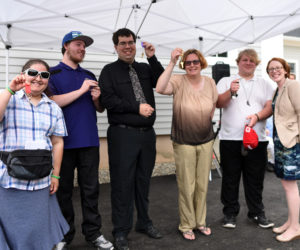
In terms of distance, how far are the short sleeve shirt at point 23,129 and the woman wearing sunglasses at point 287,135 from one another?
233 centimetres

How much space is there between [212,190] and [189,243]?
228 centimetres

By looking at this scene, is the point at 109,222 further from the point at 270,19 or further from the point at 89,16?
the point at 270,19

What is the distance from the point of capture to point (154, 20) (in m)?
4.36

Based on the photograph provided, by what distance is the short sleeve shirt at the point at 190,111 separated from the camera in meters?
2.85

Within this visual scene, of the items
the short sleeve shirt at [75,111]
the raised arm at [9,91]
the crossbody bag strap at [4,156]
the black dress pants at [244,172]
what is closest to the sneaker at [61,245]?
the short sleeve shirt at [75,111]

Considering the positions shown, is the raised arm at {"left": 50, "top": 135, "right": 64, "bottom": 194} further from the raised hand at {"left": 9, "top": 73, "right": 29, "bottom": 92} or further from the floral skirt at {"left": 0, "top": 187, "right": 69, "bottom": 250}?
the raised hand at {"left": 9, "top": 73, "right": 29, "bottom": 92}

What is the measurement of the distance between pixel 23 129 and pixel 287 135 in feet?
8.20

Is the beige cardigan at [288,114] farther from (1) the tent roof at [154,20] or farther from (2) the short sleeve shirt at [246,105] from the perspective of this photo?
(1) the tent roof at [154,20]

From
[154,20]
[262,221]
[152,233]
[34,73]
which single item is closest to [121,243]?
[152,233]

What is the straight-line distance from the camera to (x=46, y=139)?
76.4 inches

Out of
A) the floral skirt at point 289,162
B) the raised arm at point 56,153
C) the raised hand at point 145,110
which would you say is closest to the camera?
the raised arm at point 56,153

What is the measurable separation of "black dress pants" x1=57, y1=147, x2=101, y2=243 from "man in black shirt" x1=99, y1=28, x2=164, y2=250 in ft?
0.69


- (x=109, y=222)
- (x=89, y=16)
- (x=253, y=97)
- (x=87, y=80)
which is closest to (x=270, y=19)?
(x=253, y=97)

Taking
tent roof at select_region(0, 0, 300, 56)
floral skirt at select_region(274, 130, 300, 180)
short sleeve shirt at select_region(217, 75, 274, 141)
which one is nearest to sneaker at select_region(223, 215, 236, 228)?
floral skirt at select_region(274, 130, 300, 180)
